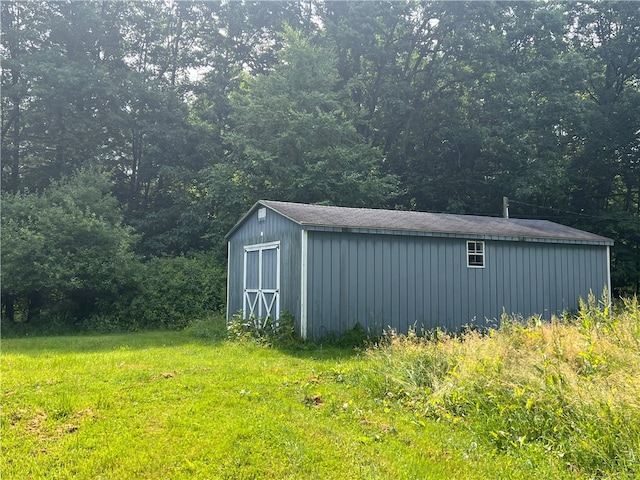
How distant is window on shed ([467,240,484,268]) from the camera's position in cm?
1050

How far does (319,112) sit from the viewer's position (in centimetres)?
1783

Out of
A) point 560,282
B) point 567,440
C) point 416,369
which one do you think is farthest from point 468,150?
point 567,440

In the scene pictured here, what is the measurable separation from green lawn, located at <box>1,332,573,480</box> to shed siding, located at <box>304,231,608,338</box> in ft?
8.32

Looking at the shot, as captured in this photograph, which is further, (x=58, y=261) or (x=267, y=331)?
(x=58, y=261)

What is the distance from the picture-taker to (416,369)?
5.51 m

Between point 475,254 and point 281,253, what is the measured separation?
4154mm

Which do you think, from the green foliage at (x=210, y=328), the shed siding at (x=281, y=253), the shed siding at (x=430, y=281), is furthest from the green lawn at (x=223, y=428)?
the green foliage at (x=210, y=328)

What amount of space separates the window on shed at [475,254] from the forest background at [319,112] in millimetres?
7263

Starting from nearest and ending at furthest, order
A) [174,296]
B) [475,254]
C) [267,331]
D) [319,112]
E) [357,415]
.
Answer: [357,415] → [267,331] → [475,254] → [174,296] → [319,112]

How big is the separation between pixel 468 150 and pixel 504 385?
19.0 metres

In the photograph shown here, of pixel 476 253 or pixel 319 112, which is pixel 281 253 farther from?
pixel 319 112

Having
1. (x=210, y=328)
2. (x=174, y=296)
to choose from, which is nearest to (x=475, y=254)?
(x=210, y=328)

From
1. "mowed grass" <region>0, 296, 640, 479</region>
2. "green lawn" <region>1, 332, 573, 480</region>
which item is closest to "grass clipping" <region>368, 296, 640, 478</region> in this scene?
"mowed grass" <region>0, 296, 640, 479</region>

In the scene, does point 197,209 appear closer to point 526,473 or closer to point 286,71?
point 286,71
